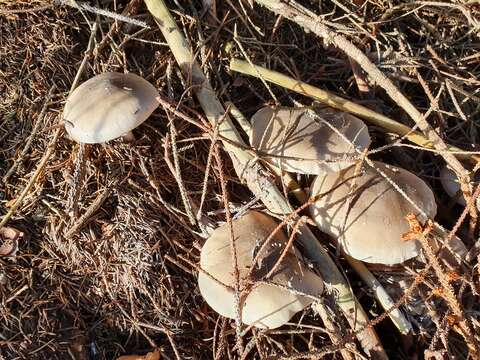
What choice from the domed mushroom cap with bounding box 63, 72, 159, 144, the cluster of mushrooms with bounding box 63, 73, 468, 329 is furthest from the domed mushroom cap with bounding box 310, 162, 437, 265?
the domed mushroom cap with bounding box 63, 72, 159, 144

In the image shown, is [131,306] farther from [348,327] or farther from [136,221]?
[348,327]

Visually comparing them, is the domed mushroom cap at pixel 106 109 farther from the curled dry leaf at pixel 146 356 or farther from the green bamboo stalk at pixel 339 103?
the curled dry leaf at pixel 146 356

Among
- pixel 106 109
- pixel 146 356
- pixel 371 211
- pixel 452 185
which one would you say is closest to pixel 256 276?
pixel 371 211

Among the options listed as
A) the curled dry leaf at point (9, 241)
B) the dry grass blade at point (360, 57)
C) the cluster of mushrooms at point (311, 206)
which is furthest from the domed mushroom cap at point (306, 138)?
the curled dry leaf at point (9, 241)

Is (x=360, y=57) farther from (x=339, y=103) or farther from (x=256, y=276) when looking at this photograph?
(x=256, y=276)

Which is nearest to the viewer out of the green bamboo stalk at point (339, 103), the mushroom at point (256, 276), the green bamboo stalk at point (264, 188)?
the mushroom at point (256, 276)

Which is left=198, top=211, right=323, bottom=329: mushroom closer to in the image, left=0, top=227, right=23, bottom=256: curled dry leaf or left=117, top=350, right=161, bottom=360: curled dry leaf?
left=117, top=350, right=161, bottom=360: curled dry leaf
